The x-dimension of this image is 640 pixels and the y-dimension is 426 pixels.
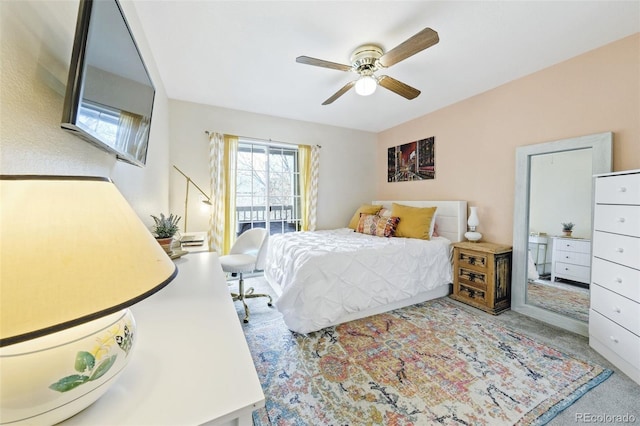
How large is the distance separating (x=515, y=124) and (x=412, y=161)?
147 cm

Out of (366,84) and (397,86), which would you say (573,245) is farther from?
(366,84)

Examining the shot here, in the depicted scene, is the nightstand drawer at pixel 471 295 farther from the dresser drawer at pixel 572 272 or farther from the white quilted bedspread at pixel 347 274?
the dresser drawer at pixel 572 272

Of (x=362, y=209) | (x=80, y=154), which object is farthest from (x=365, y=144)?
(x=80, y=154)

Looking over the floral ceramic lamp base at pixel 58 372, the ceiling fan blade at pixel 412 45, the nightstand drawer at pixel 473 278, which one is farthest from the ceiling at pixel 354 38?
the nightstand drawer at pixel 473 278

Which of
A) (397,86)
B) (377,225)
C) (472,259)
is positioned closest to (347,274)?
(377,225)

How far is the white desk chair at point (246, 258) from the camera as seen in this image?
252cm

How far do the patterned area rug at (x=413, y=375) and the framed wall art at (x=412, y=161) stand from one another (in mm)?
2258

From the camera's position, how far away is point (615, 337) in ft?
5.63

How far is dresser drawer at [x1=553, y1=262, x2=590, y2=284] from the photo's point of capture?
7.19ft

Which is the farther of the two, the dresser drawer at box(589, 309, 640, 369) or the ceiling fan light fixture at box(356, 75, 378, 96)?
the ceiling fan light fixture at box(356, 75, 378, 96)

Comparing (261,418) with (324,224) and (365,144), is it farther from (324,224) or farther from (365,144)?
(365,144)

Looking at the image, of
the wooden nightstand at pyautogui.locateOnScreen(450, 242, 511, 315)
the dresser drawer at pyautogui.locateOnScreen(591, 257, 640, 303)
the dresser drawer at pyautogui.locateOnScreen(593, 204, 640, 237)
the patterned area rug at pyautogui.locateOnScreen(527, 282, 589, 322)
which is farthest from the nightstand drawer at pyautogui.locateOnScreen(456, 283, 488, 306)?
the dresser drawer at pyautogui.locateOnScreen(593, 204, 640, 237)

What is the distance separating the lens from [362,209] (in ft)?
13.4

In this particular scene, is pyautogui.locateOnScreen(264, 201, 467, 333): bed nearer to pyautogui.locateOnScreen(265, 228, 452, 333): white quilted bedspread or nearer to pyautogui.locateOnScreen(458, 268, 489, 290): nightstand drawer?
pyautogui.locateOnScreen(265, 228, 452, 333): white quilted bedspread
